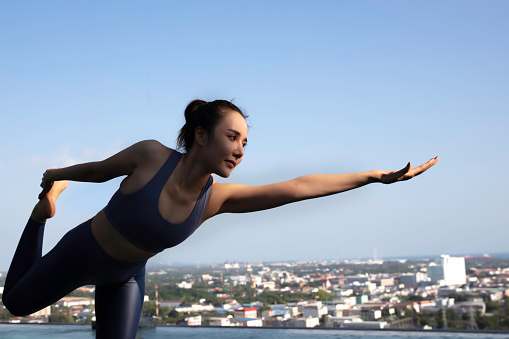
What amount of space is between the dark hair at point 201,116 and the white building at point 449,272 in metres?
14.3

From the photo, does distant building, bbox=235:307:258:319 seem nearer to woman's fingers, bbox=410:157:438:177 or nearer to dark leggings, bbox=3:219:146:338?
dark leggings, bbox=3:219:146:338

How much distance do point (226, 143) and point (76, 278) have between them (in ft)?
2.17

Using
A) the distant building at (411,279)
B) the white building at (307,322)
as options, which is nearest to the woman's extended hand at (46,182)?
the white building at (307,322)

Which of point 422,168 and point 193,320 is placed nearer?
point 422,168

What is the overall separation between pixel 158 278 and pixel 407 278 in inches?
319

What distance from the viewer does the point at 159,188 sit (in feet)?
4.55

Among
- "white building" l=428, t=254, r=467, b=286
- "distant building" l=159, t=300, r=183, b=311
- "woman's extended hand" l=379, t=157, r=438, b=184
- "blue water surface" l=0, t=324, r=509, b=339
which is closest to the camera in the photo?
"woman's extended hand" l=379, t=157, r=438, b=184

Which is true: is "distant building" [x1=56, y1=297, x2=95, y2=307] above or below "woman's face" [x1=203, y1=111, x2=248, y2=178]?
below

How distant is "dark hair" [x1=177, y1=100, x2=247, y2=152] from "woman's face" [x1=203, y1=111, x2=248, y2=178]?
0.02m

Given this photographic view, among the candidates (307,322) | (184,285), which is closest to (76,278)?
(307,322)

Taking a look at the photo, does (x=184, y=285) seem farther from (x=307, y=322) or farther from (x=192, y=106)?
(x=192, y=106)

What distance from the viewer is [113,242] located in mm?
1449

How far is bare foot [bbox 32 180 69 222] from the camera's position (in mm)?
1680

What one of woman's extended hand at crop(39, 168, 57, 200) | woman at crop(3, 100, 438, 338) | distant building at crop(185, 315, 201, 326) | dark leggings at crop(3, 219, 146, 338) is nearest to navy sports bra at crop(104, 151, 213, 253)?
woman at crop(3, 100, 438, 338)
